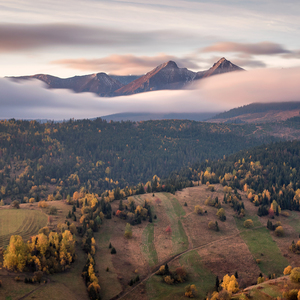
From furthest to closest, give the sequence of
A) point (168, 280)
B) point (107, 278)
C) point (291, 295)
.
→ point (168, 280), point (107, 278), point (291, 295)

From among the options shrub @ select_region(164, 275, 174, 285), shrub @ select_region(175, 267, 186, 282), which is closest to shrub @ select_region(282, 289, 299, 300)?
shrub @ select_region(164, 275, 174, 285)

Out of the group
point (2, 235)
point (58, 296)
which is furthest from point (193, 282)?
point (2, 235)

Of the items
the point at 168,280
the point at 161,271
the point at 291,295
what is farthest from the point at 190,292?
the point at 291,295

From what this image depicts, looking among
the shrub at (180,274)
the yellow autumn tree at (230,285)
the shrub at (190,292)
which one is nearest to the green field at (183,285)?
the shrub at (190,292)

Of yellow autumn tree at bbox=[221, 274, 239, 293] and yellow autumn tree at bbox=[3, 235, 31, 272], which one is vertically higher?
yellow autumn tree at bbox=[3, 235, 31, 272]

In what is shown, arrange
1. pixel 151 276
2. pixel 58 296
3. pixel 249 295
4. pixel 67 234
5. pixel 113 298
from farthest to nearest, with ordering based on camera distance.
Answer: pixel 67 234, pixel 151 276, pixel 113 298, pixel 58 296, pixel 249 295

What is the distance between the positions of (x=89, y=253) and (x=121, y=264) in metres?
20.4

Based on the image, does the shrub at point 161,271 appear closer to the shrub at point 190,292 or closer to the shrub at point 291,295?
the shrub at point 190,292

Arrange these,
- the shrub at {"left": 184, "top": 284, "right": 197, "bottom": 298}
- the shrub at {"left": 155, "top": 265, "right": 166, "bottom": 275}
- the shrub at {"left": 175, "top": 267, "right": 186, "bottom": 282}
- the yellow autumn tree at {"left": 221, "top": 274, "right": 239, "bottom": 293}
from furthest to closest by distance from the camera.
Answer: the shrub at {"left": 155, "top": 265, "right": 166, "bottom": 275} → the shrub at {"left": 175, "top": 267, "right": 186, "bottom": 282} → the shrub at {"left": 184, "top": 284, "right": 197, "bottom": 298} → the yellow autumn tree at {"left": 221, "top": 274, "right": 239, "bottom": 293}

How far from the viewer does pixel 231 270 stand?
197 metres

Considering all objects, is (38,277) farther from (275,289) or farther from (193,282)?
(275,289)

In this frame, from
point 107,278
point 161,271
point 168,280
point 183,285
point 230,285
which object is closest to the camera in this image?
point 230,285

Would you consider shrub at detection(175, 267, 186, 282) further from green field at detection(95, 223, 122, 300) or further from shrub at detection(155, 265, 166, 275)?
green field at detection(95, 223, 122, 300)

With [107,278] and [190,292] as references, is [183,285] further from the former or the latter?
[107,278]
